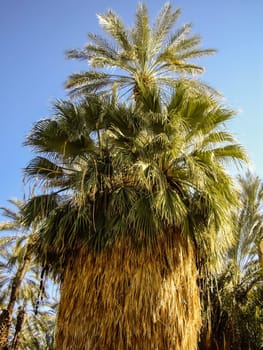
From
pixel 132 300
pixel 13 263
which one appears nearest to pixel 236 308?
pixel 132 300

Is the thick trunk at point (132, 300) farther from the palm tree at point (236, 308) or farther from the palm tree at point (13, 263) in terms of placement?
the palm tree at point (13, 263)

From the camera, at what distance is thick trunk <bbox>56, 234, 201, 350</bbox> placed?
5449 mm

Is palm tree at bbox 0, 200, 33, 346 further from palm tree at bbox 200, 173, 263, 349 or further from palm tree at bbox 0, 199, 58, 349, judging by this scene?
palm tree at bbox 200, 173, 263, 349

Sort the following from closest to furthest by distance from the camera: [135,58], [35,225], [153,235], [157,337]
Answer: [157,337], [153,235], [35,225], [135,58]

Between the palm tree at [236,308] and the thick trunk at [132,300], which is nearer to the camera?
the thick trunk at [132,300]

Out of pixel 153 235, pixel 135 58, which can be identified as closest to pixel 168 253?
pixel 153 235

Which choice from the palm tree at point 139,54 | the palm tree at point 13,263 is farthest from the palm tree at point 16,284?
the palm tree at point 139,54

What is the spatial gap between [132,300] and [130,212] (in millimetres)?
1357

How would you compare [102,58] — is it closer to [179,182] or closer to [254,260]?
[179,182]

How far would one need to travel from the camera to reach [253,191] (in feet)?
38.4

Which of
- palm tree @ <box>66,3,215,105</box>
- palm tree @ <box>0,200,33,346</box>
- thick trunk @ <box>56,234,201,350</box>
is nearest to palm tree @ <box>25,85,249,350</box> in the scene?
thick trunk @ <box>56,234,201,350</box>

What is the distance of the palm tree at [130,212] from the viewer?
5.61m

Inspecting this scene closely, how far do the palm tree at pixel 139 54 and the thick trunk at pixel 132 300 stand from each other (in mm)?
5062

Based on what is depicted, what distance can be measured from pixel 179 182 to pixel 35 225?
2791mm
